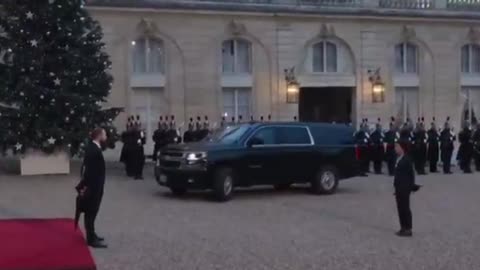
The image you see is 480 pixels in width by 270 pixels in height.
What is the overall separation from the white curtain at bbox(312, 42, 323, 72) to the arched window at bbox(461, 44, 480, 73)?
6.59 m

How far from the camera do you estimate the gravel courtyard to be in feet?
40.7

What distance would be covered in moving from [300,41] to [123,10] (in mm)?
7199

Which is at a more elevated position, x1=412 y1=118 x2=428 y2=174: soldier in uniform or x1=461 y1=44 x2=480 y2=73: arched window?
x1=461 y1=44 x2=480 y2=73: arched window

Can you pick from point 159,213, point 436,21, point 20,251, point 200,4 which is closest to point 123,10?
point 200,4

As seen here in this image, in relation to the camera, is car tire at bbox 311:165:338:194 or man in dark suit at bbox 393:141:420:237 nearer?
man in dark suit at bbox 393:141:420:237

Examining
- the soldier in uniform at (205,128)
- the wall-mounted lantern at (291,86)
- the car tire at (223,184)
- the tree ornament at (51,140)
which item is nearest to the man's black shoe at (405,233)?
the car tire at (223,184)

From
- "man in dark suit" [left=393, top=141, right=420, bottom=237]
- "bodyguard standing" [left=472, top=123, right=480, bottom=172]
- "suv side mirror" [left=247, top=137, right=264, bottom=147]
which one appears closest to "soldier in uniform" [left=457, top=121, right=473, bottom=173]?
"bodyguard standing" [left=472, top=123, right=480, bottom=172]

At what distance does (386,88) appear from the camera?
1438 inches

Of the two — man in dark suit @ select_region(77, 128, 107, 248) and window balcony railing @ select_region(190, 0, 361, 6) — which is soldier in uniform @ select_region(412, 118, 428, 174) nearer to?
window balcony railing @ select_region(190, 0, 361, 6)

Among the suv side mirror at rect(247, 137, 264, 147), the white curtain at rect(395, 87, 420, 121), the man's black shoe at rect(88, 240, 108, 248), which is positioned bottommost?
the man's black shoe at rect(88, 240, 108, 248)

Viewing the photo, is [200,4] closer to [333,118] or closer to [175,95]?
[175,95]

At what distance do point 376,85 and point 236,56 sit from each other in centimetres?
597

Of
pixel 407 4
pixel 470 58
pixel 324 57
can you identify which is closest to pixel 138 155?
pixel 324 57

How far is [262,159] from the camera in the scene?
2055 cm
